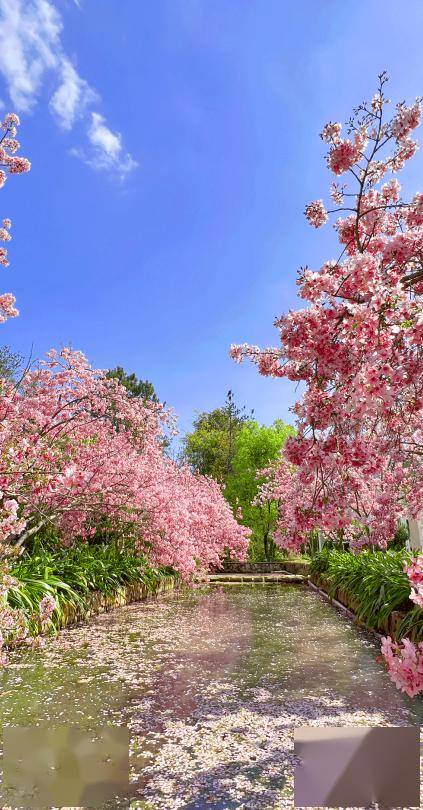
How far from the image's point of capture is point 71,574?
8531 mm

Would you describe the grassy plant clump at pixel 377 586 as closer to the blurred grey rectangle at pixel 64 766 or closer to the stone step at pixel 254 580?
the blurred grey rectangle at pixel 64 766

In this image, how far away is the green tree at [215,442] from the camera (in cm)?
3163

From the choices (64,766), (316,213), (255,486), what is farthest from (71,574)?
(255,486)

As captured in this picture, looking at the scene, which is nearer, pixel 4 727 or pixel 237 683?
pixel 4 727

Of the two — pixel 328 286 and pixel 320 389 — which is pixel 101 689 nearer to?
pixel 320 389

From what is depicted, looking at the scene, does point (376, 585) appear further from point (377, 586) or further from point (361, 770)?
point (361, 770)

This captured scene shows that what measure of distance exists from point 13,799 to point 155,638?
4577 mm

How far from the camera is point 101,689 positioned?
459 cm

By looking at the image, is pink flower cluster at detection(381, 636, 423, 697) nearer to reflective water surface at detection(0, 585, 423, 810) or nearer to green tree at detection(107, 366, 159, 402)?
reflective water surface at detection(0, 585, 423, 810)

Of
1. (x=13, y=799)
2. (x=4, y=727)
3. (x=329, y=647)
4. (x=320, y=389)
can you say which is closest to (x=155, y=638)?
(x=329, y=647)

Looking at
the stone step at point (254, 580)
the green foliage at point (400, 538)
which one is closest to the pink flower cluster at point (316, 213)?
the green foliage at point (400, 538)

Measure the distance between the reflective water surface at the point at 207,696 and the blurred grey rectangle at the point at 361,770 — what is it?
0.41 feet

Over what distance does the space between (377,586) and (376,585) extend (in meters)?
0.05

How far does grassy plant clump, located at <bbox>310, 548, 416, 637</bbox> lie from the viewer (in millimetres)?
6180
